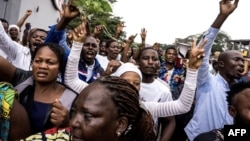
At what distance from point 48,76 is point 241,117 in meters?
1.39

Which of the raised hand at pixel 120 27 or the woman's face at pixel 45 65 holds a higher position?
the raised hand at pixel 120 27

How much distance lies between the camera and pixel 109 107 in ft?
5.18

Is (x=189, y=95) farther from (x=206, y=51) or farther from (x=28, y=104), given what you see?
(x=28, y=104)

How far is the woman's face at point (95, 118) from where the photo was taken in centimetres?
153

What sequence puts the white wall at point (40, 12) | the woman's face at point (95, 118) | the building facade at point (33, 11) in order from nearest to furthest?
the woman's face at point (95, 118), the building facade at point (33, 11), the white wall at point (40, 12)

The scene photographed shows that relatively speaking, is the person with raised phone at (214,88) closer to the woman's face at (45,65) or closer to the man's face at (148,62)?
the man's face at (148,62)

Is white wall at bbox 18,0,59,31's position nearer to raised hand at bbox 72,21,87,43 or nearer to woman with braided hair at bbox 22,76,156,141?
raised hand at bbox 72,21,87,43

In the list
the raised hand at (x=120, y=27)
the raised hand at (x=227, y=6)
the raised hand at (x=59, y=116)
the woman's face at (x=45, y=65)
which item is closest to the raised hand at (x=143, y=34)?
the raised hand at (x=120, y=27)

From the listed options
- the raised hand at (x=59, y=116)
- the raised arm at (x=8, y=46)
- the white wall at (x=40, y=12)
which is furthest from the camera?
the white wall at (x=40, y=12)

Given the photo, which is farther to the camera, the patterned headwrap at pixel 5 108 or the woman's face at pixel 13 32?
the woman's face at pixel 13 32

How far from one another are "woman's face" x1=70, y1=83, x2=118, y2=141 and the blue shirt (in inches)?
70.1

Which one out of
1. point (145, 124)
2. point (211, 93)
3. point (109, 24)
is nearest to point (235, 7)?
point (211, 93)

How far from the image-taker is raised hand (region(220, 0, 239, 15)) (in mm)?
3090

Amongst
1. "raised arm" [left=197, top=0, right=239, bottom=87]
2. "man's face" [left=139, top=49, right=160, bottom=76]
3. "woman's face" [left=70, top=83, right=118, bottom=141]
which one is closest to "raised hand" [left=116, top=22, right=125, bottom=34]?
"man's face" [left=139, top=49, right=160, bottom=76]
